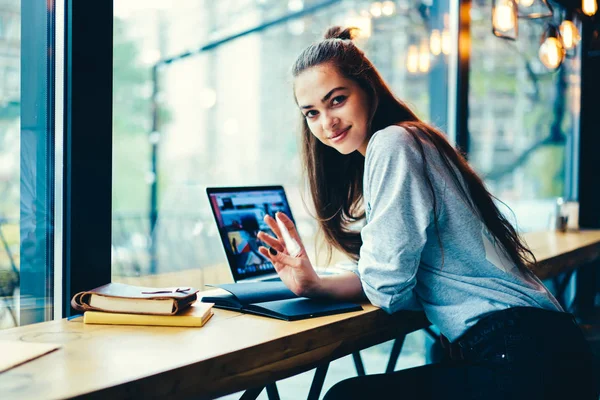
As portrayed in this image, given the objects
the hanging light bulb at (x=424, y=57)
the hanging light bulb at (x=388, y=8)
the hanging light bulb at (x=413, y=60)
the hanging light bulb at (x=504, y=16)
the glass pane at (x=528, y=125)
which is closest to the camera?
the hanging light bulb at (x=504, y=16)

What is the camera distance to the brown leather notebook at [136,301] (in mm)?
1364

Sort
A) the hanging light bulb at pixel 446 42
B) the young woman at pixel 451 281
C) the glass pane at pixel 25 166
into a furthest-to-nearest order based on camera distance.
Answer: the hanging light bulb at pixel 446 42, the glass pane at pixel 25 166, the young woman at pixel 451 281

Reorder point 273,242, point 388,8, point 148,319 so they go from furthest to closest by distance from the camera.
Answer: point 388,8 → point 273,242 → point 148,319

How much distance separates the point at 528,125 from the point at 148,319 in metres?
4.40

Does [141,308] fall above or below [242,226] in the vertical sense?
below

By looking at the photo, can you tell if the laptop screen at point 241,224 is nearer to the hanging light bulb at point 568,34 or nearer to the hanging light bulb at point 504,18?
the hanging light bulb at point 504,18

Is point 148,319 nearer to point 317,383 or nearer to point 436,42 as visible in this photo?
point 317,383

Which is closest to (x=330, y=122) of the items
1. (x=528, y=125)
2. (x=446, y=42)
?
(x=446, y=42)

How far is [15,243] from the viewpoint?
1.65 metres

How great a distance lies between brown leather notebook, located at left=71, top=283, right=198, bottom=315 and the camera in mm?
1364

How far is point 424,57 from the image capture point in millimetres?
4043

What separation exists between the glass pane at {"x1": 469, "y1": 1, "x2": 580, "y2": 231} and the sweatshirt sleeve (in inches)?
129

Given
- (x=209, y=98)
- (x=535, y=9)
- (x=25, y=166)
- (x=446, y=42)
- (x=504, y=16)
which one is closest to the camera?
(x=25, y=166)

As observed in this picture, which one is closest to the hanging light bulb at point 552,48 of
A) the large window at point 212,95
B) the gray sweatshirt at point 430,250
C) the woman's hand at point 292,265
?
the large window at point 212,95
